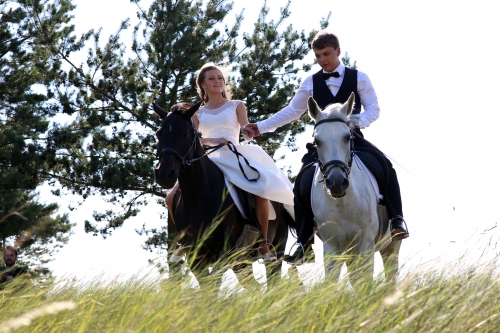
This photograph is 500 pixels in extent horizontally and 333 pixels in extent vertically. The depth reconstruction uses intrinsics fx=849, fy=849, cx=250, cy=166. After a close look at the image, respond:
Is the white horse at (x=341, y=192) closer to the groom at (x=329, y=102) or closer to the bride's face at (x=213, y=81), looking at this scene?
the groom at (x=329, y=102)

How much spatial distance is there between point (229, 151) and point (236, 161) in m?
0.24

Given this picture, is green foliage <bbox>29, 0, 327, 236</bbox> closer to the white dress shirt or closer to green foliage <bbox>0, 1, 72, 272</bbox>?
green foliage <bbox>0, 1, 72, 272</bbox>

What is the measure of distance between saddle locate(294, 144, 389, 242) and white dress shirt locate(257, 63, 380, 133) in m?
0.31

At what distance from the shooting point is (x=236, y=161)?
32.4 feet

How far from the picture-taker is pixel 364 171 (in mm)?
8305

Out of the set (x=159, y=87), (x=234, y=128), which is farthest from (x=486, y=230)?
(x=159, y=87)

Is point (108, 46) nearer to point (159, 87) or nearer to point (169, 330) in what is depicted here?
point (159, 87)

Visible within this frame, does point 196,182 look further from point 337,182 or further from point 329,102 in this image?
point 337,182

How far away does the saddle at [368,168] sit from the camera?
8.45 meters

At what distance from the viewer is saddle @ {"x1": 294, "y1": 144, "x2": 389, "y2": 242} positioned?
333 inches

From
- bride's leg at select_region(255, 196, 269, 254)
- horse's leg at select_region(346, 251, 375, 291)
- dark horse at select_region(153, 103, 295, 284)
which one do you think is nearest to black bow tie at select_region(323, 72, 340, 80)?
dark horse at select_region(153, 103, 295, 284)

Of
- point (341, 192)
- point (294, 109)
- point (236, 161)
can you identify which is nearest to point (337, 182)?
point (341, 192)

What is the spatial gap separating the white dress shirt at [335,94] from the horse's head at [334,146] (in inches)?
26.0

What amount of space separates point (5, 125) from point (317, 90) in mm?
17685
